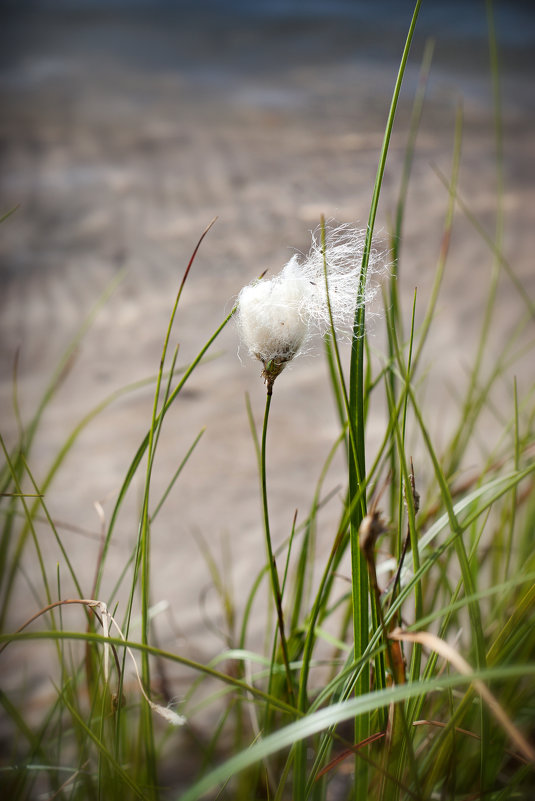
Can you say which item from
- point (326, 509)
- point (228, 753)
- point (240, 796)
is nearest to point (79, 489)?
point (326, 509)

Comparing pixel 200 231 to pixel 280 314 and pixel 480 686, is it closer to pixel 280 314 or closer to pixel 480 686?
pixel 280 314

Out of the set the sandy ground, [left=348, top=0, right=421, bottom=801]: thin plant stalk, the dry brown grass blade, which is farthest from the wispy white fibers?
the sandy ground

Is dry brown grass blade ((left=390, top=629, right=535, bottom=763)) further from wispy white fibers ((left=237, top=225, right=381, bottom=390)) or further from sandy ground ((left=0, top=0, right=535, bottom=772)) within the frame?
sandy ground ((left=0, top=0, right=535, bottom=772))

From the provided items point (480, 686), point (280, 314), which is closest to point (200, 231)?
point (280, 314)

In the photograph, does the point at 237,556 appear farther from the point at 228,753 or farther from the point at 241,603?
the point at 228,753

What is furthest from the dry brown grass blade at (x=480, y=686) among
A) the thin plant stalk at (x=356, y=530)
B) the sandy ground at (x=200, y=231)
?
the sandy ground at (x=200, y=231)

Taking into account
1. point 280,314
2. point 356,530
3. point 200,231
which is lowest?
point 200,231

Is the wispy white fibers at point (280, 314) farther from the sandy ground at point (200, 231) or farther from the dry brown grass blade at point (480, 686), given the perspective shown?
Answer: the sandy ground at point (200, 231)

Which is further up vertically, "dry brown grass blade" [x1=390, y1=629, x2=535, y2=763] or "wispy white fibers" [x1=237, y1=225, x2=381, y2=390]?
"wispy white fibers" [x1=237, y1=225, x2=381, y2=390]
